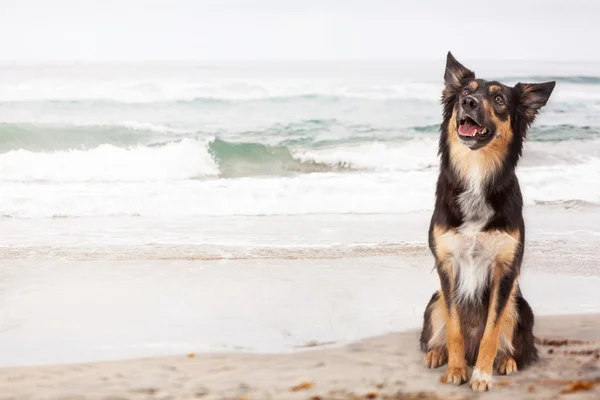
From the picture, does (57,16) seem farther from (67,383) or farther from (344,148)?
(67,383)

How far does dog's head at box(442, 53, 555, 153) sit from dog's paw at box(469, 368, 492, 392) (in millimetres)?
721

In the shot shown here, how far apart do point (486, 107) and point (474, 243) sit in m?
0.42

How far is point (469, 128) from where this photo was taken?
2.16 m

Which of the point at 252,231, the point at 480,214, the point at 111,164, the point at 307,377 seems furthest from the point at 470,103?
the point at 111,164

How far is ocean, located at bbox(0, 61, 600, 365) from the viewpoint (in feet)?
10.0

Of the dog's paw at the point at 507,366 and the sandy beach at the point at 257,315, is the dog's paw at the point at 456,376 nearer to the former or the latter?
the sandy beach at the point at 257,315

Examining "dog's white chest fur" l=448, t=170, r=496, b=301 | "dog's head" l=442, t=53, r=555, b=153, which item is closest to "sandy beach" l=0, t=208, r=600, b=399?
"dog's white chest fur" l=448, t=170, r=496, b=301

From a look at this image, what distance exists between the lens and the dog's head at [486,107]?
213cm

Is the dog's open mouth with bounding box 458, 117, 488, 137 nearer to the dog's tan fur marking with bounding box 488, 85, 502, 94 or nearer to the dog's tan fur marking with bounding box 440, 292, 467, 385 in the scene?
the dog's tan fur marking with bounding box 488, 85, 502, 94

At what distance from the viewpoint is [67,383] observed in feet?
7.60

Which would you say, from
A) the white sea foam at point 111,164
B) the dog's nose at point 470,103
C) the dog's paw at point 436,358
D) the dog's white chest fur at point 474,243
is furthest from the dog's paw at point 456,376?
the white sea foam at point 111,164

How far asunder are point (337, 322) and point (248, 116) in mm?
5739

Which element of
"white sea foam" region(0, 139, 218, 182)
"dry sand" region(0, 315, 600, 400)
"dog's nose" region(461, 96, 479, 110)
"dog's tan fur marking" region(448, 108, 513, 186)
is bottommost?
"dry sand" region(0, 315, 600, 400)

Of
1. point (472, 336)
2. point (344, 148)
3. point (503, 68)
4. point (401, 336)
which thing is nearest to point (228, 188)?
point (344, 148)
